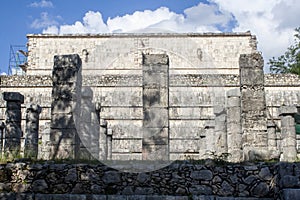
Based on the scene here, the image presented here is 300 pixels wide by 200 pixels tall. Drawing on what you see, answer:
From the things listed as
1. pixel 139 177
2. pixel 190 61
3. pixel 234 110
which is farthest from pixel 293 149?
pixel 190 61

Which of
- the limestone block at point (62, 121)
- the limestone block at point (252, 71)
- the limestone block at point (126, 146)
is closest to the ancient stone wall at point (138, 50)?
the limestone block at point (126, 146)

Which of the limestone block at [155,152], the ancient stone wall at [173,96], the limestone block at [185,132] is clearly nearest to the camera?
the limestone block at [155,152]

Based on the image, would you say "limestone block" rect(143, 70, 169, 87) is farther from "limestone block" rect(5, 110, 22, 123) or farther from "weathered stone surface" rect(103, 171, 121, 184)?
"limestone block" rect(5, 110, 22, 123)

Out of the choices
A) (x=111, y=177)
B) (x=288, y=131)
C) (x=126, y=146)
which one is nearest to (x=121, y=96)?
(x=126, y=146)

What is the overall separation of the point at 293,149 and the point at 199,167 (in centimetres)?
769

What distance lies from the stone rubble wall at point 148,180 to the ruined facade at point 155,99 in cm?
95

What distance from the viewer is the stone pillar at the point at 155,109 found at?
10430 millimetres

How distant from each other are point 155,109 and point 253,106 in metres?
2.35

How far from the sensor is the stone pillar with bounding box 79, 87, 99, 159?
14578 millimetres

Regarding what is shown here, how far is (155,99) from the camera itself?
35.4 ft

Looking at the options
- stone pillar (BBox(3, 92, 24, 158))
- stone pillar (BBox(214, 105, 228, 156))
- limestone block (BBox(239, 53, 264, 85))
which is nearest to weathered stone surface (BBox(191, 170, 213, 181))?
limestone block (BBox(239, 53, 264, 85))

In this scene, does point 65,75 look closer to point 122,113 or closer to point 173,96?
point 122,113

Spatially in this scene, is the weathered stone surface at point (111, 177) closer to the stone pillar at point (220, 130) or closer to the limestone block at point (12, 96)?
the limestone block at point (12, 96)

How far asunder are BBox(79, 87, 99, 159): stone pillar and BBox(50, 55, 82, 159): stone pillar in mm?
3407
